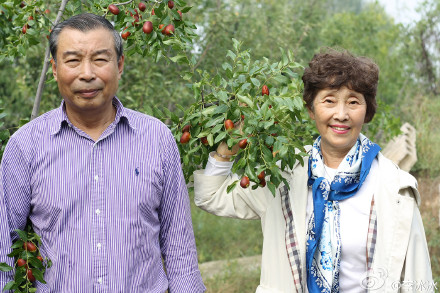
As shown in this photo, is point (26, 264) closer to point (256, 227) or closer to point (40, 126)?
point (40, 126)

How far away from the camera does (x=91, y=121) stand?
2254 millimetres

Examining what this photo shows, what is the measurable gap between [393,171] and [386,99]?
7773 millimetres

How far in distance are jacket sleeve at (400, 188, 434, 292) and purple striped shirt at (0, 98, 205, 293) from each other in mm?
954

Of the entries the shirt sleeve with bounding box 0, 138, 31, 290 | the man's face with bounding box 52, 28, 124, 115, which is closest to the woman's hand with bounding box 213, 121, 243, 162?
the man's face with bounding box 52, 28, 124, 115

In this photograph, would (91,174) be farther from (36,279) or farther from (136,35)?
(136,35)

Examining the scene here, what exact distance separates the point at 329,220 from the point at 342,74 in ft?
1.89

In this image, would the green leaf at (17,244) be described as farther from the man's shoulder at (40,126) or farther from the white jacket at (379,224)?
the white jacket at (379,224)

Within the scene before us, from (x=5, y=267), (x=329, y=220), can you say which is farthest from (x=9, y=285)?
(x=329, y=220)

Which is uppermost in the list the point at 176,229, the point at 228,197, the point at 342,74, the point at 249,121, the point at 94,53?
the point at 342,74

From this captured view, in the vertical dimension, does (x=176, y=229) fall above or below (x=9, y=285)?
above

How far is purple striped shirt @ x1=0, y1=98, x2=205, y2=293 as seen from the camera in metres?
2.14

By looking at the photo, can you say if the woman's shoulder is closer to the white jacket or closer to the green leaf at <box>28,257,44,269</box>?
Answer: the white jacket

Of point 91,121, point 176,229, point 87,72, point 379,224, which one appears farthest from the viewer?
point 379,224

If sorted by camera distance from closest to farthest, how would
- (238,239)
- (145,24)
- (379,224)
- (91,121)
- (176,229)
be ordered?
(91,121) < (176,229) < (379,224) < (145,24) < (238,239)
